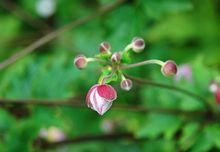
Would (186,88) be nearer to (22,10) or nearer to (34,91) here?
(34,91)

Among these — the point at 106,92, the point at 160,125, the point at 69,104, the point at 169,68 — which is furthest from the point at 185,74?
the point at 106,92

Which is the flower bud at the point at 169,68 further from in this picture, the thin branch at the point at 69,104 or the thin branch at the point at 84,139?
the thin branch at the point at 84,139

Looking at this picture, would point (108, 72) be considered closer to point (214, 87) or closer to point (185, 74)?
point (214, 87)

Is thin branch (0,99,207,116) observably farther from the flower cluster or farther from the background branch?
the background branch

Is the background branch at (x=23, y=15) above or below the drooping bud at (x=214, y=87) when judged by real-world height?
above

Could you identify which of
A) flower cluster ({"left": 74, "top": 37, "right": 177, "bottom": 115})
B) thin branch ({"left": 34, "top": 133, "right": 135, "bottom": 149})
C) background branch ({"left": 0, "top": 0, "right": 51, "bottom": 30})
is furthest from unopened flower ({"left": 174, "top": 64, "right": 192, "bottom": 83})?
background branch ({"left": 0, "top": 0, "right": 51, "bottom": 30})

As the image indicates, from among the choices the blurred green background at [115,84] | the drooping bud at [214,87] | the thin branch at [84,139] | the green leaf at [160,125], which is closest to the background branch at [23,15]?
the blurred green background at [115,84]
